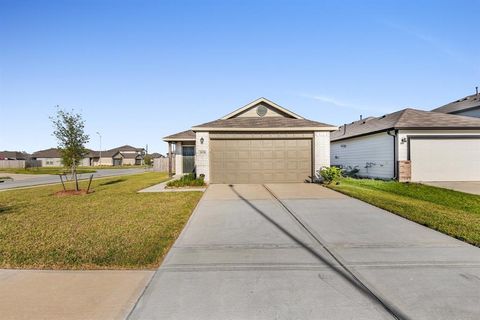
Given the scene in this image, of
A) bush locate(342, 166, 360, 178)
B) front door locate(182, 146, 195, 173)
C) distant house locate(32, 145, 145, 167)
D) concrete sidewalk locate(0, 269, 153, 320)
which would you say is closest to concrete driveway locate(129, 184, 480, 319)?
concrete sidewalk locate(0, 269, 153, 320)

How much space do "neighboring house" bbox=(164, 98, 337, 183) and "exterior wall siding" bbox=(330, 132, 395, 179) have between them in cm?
368

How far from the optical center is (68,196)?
1099 cm

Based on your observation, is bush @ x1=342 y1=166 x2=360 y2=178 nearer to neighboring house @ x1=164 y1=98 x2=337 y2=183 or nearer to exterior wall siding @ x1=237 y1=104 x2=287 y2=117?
neighboring house @ x1=164 y1=98 x2=337 y2=183

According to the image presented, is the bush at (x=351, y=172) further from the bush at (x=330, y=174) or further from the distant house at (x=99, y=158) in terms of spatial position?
the distant house at (x=99, y=158)

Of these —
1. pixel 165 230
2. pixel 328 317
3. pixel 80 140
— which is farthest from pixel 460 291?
pixel 80 140

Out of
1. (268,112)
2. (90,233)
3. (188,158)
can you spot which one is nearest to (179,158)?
(188,158)

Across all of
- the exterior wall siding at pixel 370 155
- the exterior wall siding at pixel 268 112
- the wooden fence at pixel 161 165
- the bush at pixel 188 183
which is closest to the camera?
the bush at pixel 188 183

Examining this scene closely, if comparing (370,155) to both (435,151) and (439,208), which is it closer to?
(435,151)

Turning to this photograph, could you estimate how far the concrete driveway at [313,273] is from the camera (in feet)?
8.94

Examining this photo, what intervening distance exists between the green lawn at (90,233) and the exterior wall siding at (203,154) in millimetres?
4871

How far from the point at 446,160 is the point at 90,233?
16.6 meters

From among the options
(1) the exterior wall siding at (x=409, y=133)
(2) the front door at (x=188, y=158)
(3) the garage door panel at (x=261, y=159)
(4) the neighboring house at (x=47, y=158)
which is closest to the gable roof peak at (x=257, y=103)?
(3) the garage door panel at (x=261, y=159)

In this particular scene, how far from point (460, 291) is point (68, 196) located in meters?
12.7

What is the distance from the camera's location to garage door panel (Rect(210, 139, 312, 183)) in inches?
549
